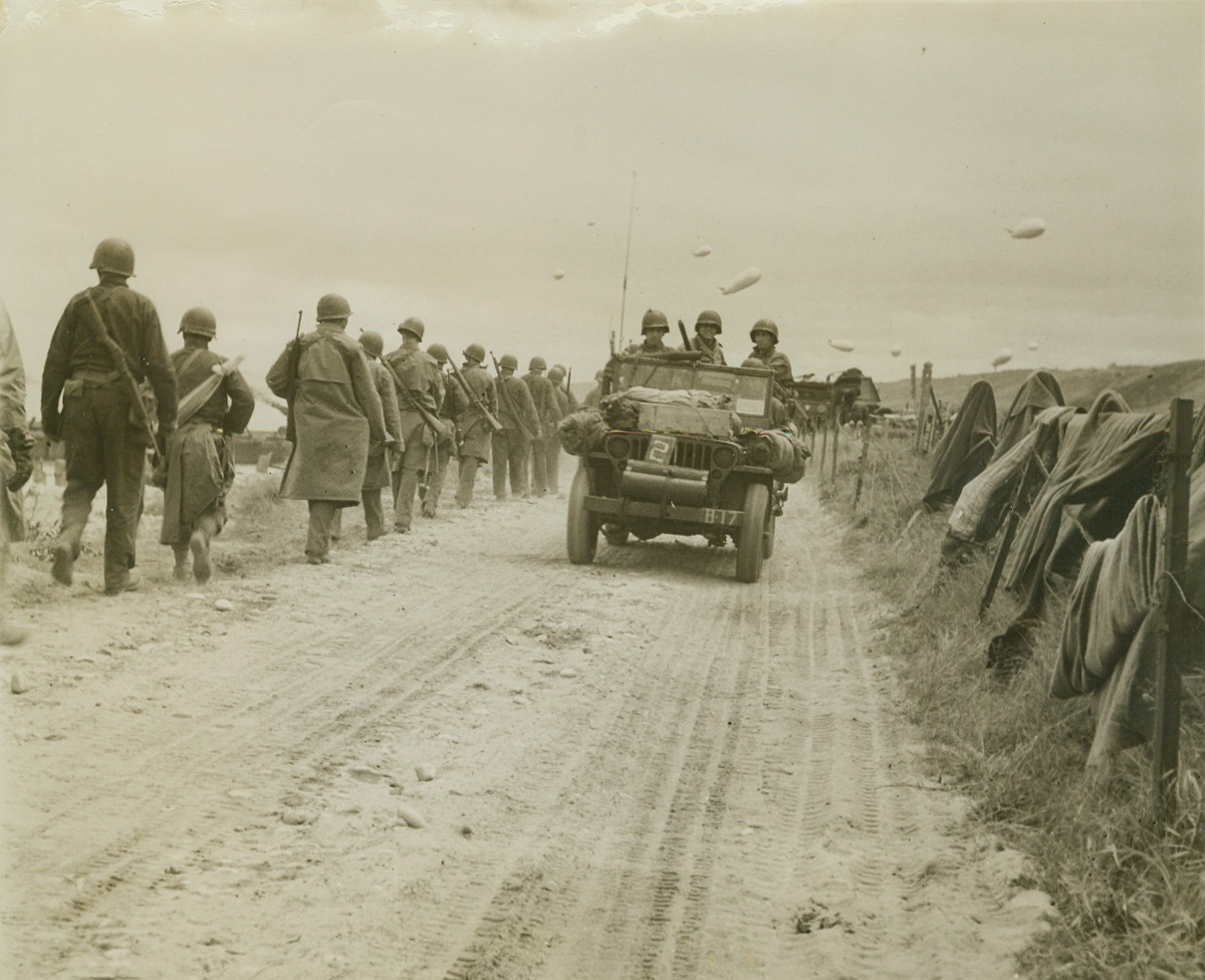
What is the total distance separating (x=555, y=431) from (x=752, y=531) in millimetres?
9302

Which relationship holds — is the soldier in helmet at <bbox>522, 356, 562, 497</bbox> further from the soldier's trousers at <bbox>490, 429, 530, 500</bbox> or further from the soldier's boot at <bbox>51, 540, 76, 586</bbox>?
the soldier's boot at <bbox>51, 540, 76, 586</bbox>

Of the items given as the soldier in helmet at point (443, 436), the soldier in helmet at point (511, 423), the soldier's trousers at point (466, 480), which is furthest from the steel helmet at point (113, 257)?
the soldier in helmet at point (511, 423)

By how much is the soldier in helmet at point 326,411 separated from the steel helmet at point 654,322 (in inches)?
183

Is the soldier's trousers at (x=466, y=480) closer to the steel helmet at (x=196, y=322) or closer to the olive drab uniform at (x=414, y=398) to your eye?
the olive drab uniform at (x=414, y=398)

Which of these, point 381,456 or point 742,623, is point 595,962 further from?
point 381,456

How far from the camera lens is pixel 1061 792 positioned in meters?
4.63

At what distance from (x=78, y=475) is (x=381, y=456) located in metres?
4.38

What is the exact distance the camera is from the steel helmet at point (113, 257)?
7.42 meters

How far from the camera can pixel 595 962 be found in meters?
3.54

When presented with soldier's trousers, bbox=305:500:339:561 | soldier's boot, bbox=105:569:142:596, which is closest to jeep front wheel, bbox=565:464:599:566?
soldier's trousers, bbox=305:500:339:561

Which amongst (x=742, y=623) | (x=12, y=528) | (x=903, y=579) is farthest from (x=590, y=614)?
(x=12, y=528)

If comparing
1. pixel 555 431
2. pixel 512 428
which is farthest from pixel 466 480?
pixel 555 431

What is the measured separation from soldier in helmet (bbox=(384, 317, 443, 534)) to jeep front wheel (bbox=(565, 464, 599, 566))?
8.28ft

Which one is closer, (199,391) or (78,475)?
(78,475)
